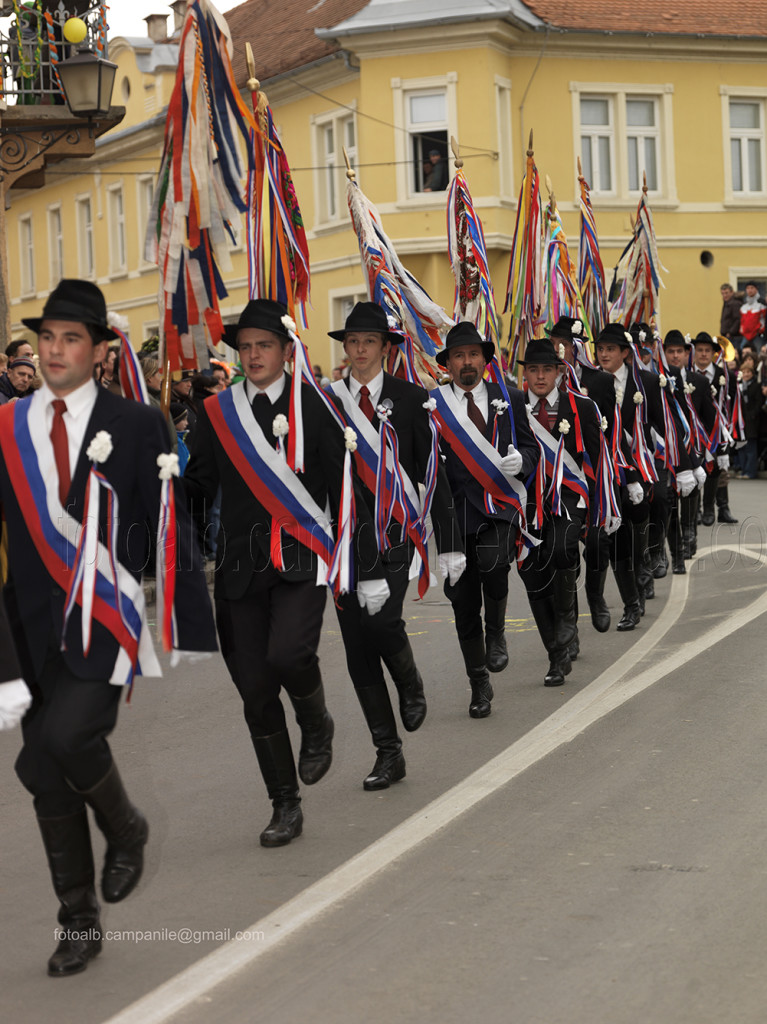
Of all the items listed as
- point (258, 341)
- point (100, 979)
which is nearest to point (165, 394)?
point (258, 341)

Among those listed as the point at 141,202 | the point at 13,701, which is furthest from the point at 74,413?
the point at 141,202

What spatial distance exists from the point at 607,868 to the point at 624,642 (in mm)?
4648

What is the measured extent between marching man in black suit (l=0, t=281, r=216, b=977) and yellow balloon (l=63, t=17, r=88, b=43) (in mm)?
12469

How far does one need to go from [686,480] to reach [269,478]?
271 inches

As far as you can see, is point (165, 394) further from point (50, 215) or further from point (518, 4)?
point (50, 215)

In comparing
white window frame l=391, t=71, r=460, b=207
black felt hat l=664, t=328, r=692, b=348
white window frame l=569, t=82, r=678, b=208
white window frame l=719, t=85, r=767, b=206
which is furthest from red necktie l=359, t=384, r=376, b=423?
white window frame l=719, t=85, r=767, b=206

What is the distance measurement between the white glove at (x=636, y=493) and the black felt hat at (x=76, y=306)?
6327 millimetres

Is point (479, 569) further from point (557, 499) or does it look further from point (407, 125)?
point (407, 125)

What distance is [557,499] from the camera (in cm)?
888

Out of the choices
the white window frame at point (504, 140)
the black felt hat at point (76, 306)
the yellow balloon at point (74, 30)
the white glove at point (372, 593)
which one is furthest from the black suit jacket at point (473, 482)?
the white window frame at point (504, 140)

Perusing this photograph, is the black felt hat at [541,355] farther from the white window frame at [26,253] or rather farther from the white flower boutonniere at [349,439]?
the white window frame at [26,253]

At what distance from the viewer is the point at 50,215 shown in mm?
42812

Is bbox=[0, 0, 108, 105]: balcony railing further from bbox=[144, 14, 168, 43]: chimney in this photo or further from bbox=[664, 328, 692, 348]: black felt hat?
bbox=[144, 14, 168, 43]: chimney

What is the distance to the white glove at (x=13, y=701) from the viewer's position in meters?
4.10
